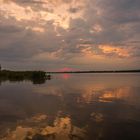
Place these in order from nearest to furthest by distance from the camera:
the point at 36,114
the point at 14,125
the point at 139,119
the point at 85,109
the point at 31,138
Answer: the point at 31,138 < the point at 14,125 < the point at 139,119 < the point at 36,114 < the point at 85,109

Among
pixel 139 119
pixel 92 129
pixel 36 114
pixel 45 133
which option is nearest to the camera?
pixel 45 133

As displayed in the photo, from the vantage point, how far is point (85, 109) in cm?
2770

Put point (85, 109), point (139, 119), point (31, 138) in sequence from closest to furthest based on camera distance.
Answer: point (31, 138), point (139, 119), point (85, 109)

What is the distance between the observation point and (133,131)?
18.4 metres

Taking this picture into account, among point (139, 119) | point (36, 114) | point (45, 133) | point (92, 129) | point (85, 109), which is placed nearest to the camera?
point (45, 133)

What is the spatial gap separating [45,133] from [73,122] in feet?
14.1

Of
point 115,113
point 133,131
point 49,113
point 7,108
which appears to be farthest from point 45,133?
point 7,108

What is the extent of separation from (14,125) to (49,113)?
573 cm

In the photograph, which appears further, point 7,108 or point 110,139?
point 7,108

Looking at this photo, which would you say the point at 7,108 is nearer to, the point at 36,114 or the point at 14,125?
the point at 36,114

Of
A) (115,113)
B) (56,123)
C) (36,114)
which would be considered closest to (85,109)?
(115,113)

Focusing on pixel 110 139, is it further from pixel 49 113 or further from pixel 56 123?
pixel 49 113

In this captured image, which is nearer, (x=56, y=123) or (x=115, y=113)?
(x=56, y=123)

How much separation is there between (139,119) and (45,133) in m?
9.36
